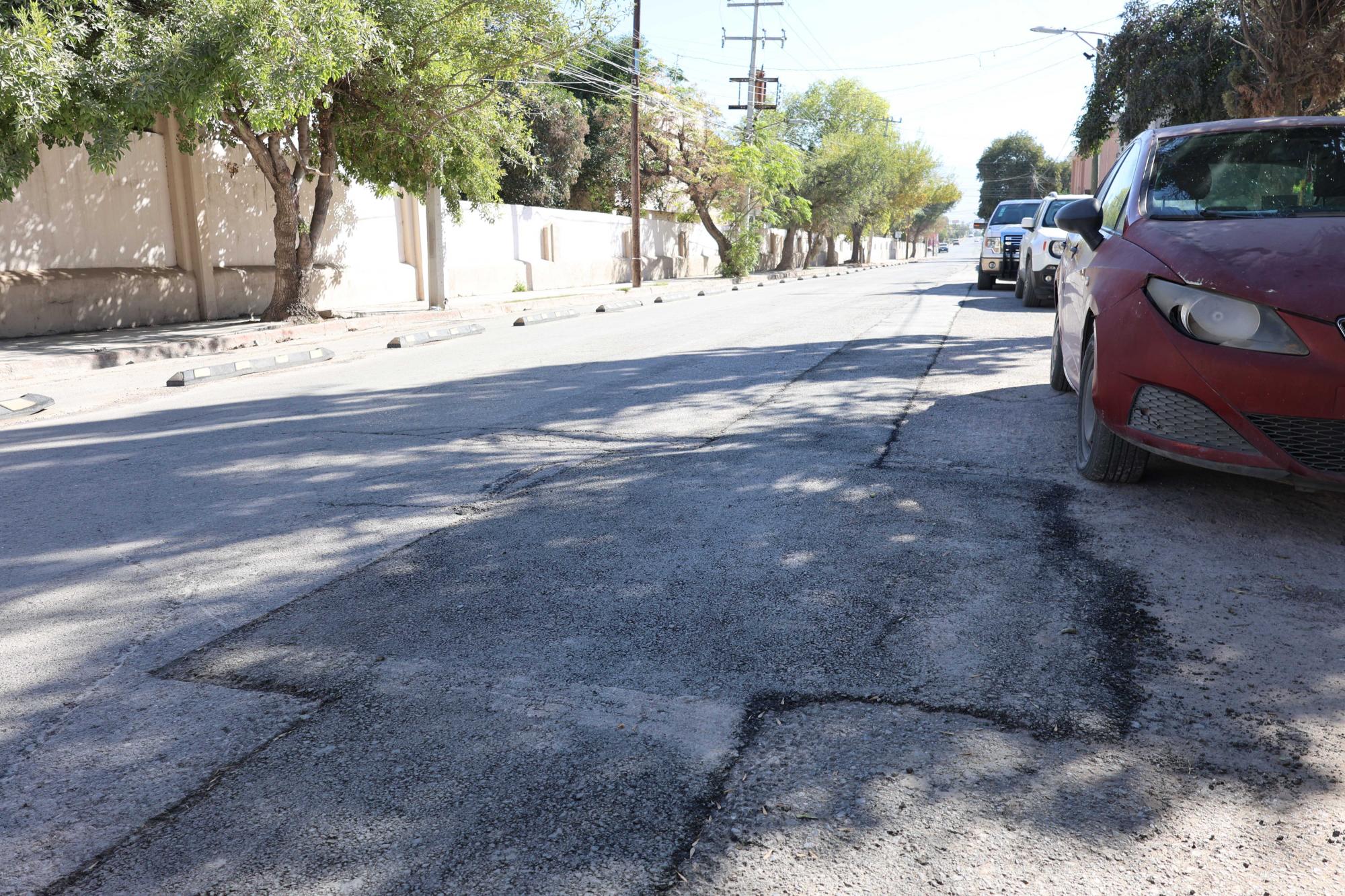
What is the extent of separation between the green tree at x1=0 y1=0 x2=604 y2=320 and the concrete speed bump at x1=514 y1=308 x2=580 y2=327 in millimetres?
2278

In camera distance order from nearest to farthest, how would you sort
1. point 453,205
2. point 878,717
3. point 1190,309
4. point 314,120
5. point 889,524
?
point 878,717, point 1190,309, point 889,524, point 314,120, point 453,205

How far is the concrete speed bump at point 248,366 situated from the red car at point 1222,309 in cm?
861

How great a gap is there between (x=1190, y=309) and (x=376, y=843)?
138 inches

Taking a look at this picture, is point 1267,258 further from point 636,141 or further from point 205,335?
point 636,141

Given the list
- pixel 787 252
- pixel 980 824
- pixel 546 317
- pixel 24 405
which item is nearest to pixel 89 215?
pixel 546 317

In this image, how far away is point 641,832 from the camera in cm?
220

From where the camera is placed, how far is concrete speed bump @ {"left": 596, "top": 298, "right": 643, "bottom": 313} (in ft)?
66.6

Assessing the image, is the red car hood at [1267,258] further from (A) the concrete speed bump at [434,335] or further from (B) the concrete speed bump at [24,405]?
(A) the concrete speed bump at [434,335]

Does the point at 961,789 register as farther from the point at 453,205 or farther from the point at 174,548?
the point at 453,205

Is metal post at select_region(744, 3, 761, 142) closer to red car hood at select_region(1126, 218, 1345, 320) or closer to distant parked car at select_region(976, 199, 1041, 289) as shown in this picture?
distant parked car at select_region(976, 199, 1041, 289)

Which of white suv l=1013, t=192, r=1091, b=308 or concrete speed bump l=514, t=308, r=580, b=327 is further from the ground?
white suv l=1013, t=192, r=1091, b=308

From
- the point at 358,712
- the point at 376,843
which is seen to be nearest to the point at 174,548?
the point at 358,712

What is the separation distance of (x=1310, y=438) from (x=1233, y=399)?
29 centimetres

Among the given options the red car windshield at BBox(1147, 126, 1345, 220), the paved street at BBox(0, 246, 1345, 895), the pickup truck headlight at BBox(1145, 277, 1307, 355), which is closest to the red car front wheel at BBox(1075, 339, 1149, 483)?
the paved street at BBox(0, 246, 1345, 895)
